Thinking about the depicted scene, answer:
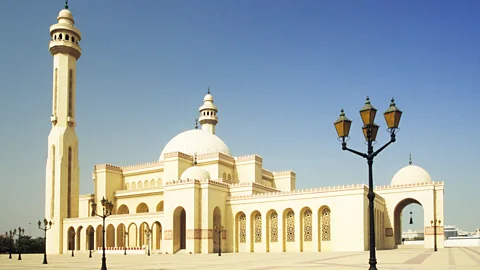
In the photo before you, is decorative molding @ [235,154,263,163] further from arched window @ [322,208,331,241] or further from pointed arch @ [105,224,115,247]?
pointed arch @ [105,224,115,247]

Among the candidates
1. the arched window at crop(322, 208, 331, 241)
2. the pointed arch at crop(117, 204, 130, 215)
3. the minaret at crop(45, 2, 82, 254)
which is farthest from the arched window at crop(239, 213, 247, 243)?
the minaret at crop(45, 2, 82, 254)

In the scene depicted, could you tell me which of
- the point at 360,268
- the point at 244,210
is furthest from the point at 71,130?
the point at 360,268

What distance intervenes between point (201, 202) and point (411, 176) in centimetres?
1911

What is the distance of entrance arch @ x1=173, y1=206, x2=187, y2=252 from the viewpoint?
40750 millimetres

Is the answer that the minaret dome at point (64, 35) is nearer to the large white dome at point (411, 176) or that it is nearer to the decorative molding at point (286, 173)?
the decorative molding at point (286, 173)

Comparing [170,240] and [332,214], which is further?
[170,240]

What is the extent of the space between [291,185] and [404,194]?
41.7ft

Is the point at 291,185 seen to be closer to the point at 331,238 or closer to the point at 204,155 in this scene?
the point at 204,155

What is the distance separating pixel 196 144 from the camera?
164 feet

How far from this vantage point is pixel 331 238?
123ft

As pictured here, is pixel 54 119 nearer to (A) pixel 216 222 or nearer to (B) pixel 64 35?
(B) pixel 64 35

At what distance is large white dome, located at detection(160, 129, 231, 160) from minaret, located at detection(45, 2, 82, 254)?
377 inches

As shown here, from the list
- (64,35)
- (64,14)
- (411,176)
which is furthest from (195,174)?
Result: (411,176)

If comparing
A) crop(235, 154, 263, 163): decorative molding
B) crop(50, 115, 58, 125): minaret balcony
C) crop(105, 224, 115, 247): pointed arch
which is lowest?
crop(105, 224, 115, 247): pointed arch
